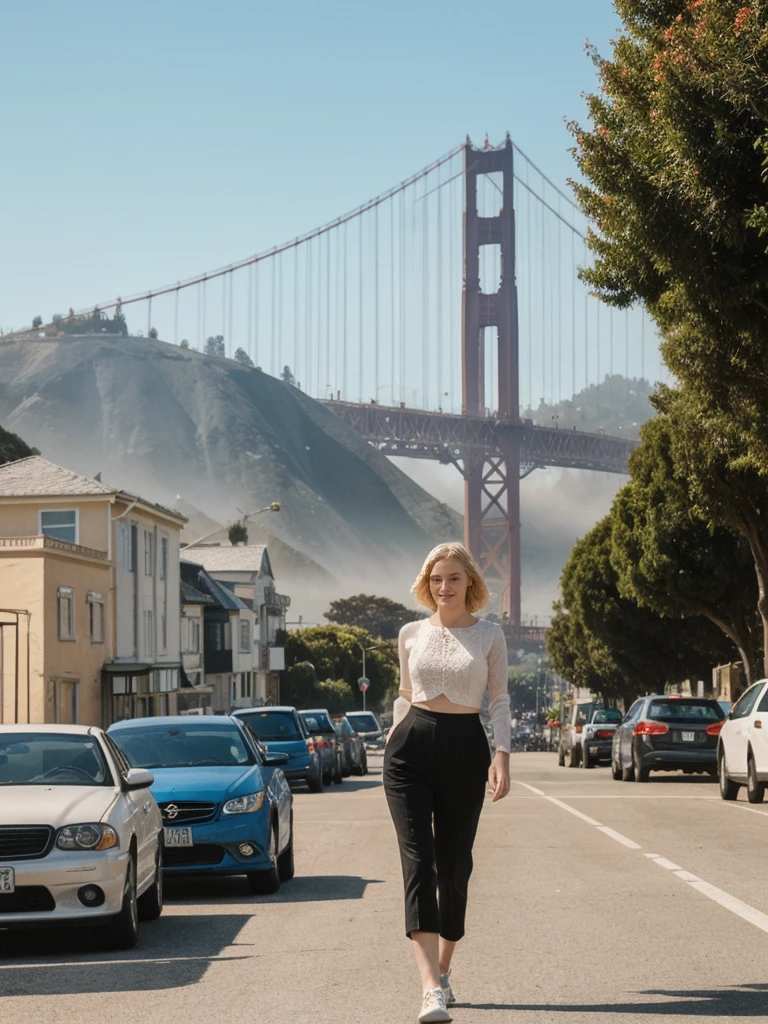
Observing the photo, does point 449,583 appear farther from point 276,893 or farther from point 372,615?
point 372,615

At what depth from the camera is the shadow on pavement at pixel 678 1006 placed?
7.01m

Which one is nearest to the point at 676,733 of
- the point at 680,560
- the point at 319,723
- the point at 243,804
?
the point at 319,723

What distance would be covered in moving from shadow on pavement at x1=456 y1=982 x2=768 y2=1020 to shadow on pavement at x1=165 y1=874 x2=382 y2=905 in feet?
14.8

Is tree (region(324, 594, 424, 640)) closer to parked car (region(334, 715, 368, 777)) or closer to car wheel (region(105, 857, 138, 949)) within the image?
parked car (region(334, 715, 368, 777))

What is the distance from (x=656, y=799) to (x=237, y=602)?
196 feet

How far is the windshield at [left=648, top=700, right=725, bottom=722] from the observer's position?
28.3 m

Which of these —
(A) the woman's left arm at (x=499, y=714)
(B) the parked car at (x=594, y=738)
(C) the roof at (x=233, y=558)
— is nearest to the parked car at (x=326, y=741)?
(B) the parked car at (x=594, y=738)

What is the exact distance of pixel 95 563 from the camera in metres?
52.6

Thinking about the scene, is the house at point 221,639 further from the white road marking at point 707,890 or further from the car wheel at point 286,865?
the car wheel at point 286,865

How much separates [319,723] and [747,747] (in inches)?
531

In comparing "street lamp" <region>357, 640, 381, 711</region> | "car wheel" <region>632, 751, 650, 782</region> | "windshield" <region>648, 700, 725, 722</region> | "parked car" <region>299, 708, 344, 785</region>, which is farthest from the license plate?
"street lamp" <region>357, 640, 381, 711</region>

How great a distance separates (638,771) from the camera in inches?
1128

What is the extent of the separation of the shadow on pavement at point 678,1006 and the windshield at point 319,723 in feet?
83.3

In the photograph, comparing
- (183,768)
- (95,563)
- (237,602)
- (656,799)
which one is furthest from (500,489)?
(183,768)
